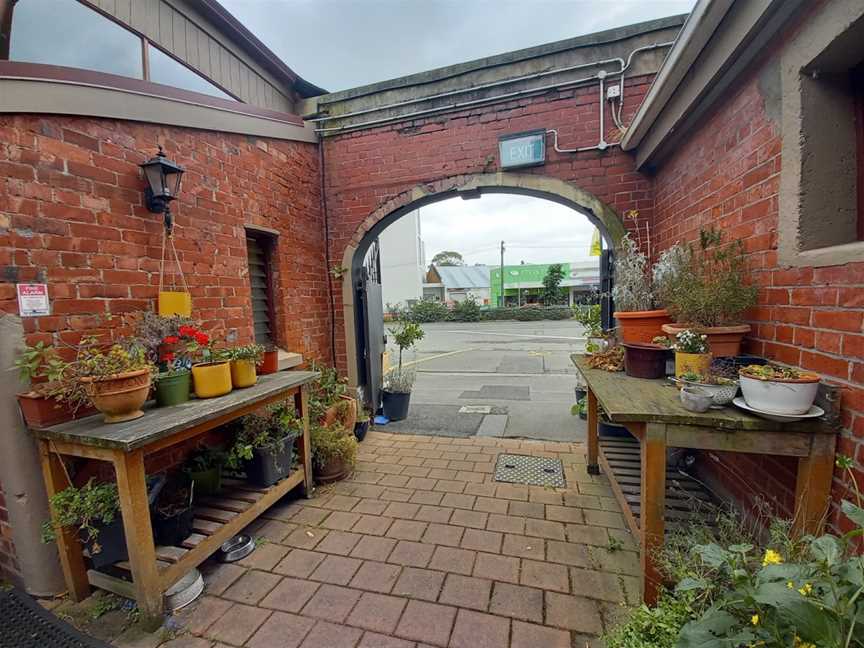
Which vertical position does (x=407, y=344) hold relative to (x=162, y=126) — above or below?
below

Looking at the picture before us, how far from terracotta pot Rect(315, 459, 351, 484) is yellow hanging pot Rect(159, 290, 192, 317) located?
158cm

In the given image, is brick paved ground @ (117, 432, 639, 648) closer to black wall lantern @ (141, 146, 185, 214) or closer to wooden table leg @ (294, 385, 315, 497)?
wooden table leg @ (294, 385, 315, 497)

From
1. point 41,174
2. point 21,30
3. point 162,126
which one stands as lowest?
point 41,174

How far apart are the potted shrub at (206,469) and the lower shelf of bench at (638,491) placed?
2614 mm

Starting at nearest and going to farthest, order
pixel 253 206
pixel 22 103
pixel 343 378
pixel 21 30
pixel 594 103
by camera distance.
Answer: pixel 22 103
pixel 21 30
pixel 253 206
pixel 594 103
pixel 343 378

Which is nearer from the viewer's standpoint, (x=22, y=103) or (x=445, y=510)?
(x=22, y=103)

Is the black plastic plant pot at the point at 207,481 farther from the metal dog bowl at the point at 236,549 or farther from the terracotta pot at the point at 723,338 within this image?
the terracotta pot at the point at 723,338

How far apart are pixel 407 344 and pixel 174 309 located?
2847 mm

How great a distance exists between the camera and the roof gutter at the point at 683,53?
180cm

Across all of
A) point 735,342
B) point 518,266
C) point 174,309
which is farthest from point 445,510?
point 518,266

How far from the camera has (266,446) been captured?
8.14 feet

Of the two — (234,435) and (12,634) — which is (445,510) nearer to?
(234,435)

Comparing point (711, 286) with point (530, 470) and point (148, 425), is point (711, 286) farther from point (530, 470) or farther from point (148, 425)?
point (148, 425)

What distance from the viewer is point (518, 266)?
29938mm
